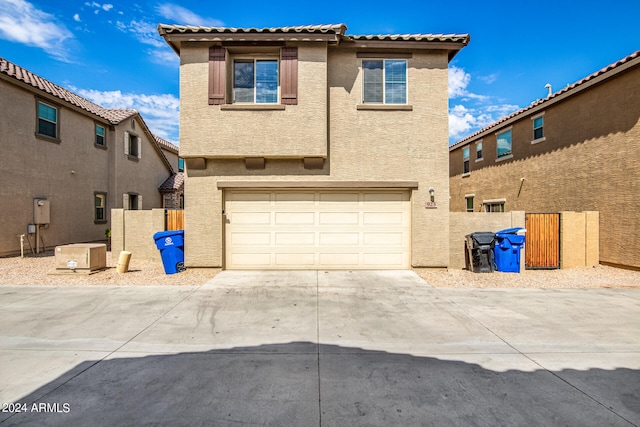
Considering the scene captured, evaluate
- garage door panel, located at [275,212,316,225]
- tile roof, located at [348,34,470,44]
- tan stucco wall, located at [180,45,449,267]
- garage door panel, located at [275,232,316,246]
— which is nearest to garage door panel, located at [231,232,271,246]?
garage door panel, located at [275,232,316,246]

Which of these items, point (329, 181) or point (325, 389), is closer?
point (325, 389)

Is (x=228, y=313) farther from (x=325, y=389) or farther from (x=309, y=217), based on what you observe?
(x=309, y=217)

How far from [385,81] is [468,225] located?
16.6 ft

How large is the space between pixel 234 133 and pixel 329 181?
3.02m

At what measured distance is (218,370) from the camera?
3.84 metres

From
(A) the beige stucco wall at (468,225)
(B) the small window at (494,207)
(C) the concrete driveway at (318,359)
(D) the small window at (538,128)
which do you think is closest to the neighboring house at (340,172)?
(A) the beige stucco wall at (468,225)

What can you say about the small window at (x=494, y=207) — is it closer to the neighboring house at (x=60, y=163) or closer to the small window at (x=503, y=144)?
the small window at (x=503, y=144)

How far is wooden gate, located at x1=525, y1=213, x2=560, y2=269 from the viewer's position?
9953 millimetres

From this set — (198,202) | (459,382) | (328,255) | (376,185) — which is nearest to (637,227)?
(376,185)

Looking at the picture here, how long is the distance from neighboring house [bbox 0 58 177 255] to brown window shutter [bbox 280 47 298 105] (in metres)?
10.6

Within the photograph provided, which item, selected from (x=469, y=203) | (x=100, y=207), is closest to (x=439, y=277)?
(x=469, y=203)

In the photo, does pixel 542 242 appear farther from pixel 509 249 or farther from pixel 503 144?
pixel 503 144

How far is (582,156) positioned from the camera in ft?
37.9

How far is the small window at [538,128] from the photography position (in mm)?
13695
